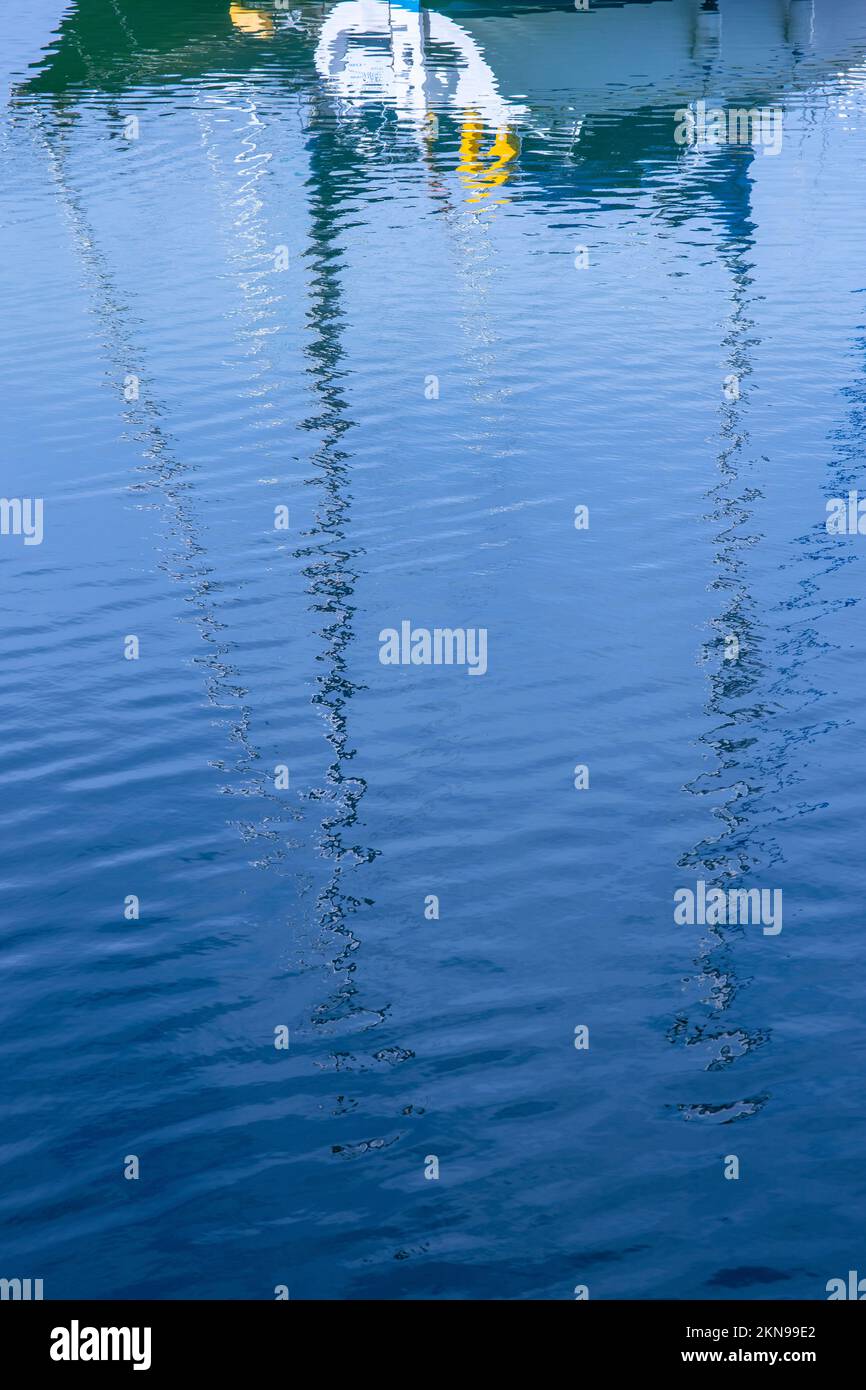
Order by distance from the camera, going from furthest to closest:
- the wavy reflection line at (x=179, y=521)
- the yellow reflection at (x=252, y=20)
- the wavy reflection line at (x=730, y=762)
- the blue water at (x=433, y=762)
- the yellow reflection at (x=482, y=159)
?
the yellow reflection at (x=252, y=20) < the yellow reflection at (x=482, y=159) < the wavy reflection line at (x=179, y=521) < the wavy reflection line at (x=730, y=762) < the blue water at (x=433, y=762)

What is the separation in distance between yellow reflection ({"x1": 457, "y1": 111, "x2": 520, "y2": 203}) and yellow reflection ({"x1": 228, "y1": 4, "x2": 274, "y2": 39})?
1889 centimetres

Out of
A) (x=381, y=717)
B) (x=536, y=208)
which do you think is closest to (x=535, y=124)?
(x=536, y=208)

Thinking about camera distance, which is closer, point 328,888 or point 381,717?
point 328,888

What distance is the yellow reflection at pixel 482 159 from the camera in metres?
31.8

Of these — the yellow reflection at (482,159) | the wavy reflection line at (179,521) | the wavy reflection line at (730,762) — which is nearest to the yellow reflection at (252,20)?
the yellow reflection at (482,159)

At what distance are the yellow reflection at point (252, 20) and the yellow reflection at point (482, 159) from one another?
744 inches

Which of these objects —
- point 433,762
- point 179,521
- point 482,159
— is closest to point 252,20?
point 482,159

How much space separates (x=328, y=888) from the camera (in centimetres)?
1065

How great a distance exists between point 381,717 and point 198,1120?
4694 millimetres

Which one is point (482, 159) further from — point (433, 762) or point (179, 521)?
point (433, 762)

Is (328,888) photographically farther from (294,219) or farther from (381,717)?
(294,219)

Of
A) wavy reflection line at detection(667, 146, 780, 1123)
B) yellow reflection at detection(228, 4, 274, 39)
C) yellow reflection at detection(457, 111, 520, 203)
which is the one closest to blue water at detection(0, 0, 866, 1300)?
wavy reflection line at detection(667, 146, 780, 1123)

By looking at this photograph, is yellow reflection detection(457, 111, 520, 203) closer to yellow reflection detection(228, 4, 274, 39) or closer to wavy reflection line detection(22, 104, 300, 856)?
wavy reflection line detection(22, 104, 300, 856)

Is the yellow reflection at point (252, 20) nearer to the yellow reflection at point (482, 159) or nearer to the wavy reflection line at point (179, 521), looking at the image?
the yellow reflection at point (482, 159)
